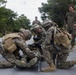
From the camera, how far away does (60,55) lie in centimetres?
580

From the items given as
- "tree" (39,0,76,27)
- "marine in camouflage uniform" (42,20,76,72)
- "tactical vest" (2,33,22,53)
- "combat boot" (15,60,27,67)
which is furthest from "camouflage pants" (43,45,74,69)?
"tree" (39,0,76,27)

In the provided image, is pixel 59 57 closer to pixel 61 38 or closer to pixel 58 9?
pixel 61 38

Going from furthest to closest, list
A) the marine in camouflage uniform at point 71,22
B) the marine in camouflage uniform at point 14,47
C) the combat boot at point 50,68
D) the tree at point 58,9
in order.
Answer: the tree at point 58,9, the marine in camouflage uniform at point 71,22, the marine in camouflage uniform at point 14,47, the combat boot at point 50,68

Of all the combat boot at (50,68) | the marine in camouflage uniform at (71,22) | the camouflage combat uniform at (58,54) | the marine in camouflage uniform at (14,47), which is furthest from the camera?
the marine in camouflage uniform at (71,22)

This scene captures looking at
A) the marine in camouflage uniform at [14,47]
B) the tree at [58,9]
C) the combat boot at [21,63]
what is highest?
the marine in camouflage uniform at [14,47]

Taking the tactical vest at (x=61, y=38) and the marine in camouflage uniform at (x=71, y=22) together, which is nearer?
the tactical vest at (x=61, y=38)

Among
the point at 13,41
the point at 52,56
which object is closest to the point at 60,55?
the point at 52,56

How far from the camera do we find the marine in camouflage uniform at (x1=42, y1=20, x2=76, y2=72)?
18.2ft

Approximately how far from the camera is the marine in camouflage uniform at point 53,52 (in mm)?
5555

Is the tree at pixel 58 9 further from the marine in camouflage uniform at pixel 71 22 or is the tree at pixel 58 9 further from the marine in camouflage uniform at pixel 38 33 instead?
the marine in camouflage uniform at pixel 38 33

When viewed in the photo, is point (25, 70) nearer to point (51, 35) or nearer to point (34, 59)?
point (34, 59)

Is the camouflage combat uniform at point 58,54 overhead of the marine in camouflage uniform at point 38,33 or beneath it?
beneath

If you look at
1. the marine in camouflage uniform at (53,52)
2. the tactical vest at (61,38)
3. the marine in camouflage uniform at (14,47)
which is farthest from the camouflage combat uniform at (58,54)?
the marine in camouflage uniform at (14,47)

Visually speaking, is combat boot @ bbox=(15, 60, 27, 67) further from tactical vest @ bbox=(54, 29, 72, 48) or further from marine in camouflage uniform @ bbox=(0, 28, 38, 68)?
tactical vest @ bbox=(54, 29, 72, 48)
